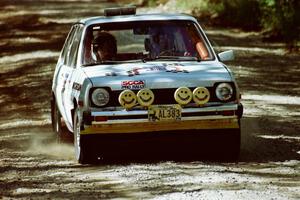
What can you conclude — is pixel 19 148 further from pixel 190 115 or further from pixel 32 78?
pixel 32 78

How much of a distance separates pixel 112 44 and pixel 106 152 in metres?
1.47

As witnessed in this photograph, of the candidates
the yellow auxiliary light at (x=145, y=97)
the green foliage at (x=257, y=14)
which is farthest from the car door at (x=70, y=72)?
the green foliage at (x=257, y=14)

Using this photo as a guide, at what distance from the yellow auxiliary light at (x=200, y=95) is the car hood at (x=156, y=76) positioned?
Answer: 3.1 inches

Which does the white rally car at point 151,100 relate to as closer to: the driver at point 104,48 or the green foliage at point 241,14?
the driver at point 104,48

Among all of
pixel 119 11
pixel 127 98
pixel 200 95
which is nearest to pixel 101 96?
pixel 127 98

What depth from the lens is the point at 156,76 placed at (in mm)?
9602

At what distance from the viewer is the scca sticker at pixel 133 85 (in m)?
9.47

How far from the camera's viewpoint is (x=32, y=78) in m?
21.3

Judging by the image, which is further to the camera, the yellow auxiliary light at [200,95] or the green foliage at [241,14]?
the green foliage at [241,14]

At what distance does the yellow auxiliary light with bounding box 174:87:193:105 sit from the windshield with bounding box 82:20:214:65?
120cm

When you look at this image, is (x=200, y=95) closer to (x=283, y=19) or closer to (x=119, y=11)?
(x=119, y=11)

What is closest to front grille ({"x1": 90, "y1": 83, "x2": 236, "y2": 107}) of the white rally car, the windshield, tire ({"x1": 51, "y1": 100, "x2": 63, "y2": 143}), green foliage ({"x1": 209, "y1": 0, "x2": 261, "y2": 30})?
the white rally car

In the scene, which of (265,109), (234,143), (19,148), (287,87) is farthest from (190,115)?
(287,87)

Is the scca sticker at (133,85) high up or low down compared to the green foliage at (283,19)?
up
